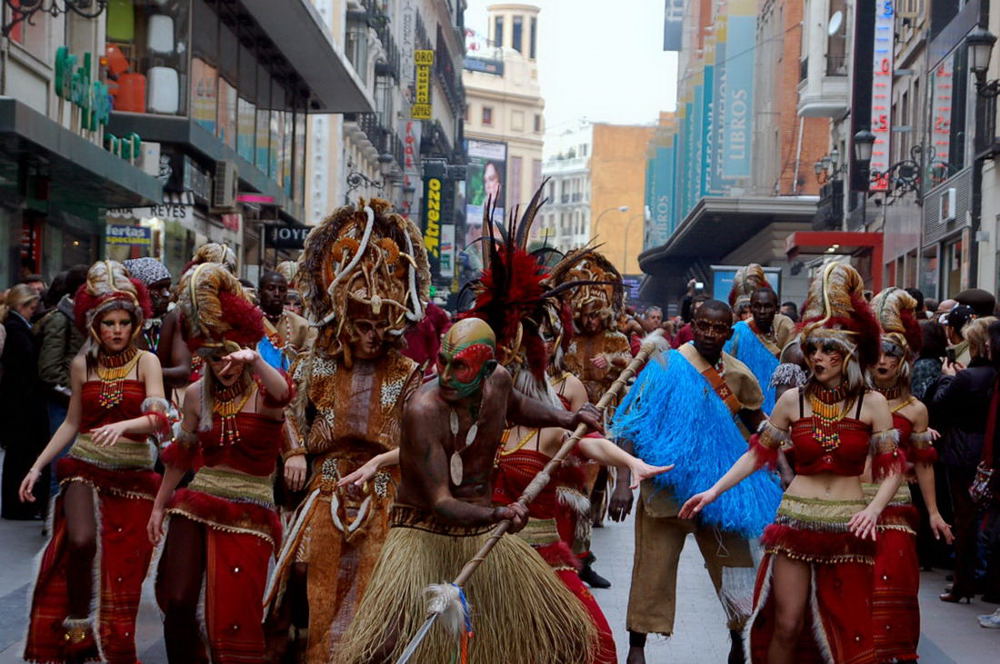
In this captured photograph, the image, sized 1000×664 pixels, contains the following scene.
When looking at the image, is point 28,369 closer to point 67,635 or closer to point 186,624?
point 67,635

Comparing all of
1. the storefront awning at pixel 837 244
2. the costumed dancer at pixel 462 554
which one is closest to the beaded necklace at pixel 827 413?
the costumed dancer at pixel 462 554

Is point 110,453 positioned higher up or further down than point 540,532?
higher up

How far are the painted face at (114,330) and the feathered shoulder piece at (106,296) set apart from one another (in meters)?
0.04

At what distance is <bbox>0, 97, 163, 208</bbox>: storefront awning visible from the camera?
15688mm

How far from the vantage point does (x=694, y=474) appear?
324 inches

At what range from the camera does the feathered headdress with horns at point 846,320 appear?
7.16 metres

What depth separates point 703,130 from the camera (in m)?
59.6

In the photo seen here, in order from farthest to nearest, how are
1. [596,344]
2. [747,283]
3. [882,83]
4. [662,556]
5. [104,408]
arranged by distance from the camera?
1. [882,83]
2. [747,283]
3. [596,344]
4. [662,556]
5. [104,408]

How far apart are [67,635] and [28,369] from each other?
5.80 metres

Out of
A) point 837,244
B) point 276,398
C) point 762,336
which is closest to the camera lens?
point 276,398

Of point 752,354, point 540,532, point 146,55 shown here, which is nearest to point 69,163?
point 146,55

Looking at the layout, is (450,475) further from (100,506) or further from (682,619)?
(682,619)

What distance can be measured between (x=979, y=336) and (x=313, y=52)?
26802mm

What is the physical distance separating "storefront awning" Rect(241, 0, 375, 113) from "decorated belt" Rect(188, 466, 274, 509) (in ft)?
77.0
